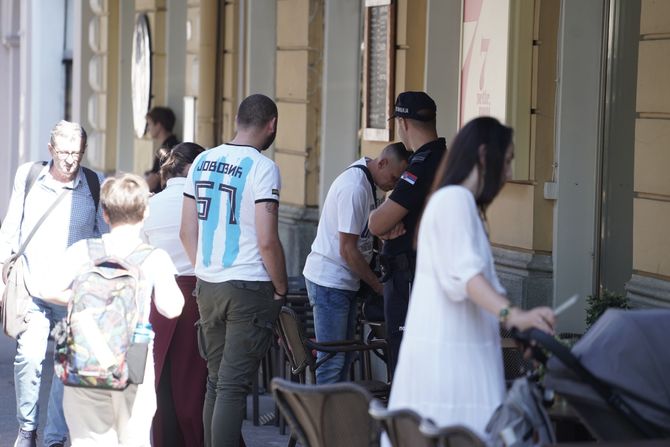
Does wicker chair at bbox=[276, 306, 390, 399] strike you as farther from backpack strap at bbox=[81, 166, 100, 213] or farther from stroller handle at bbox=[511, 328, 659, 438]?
stroller handle at bbox=[511, 328, 659, 438]

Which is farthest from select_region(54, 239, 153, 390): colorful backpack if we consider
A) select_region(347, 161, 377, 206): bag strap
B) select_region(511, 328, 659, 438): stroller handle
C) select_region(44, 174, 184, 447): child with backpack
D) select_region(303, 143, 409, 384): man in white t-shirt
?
select_region(347, 161, 377, 206): bag strap

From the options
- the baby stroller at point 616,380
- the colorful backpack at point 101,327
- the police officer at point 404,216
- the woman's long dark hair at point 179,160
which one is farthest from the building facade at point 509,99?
the colorful backpack at point 101,327

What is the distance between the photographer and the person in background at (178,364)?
23.2 feet

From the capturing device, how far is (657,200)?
703 centimetres

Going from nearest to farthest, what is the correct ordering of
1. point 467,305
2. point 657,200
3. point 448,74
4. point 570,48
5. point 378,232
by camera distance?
point 467,305 < point 378,232 < point 657,200 < point 570,48 < point 448,74

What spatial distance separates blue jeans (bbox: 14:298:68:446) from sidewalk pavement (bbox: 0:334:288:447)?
0.64 metres

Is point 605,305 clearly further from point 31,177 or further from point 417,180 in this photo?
point 31,177

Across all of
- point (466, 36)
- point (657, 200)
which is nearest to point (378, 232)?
point (657, 200)

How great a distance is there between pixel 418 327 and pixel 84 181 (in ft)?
11.2

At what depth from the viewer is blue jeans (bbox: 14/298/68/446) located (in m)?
7.21

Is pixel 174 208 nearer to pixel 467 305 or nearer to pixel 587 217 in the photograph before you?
pixel 587 217

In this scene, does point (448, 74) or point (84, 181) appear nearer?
point (84, 181)

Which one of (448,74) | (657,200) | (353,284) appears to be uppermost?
(448,74)

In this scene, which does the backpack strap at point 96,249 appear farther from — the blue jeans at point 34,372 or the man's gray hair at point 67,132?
the blue jeans at point 34,372
